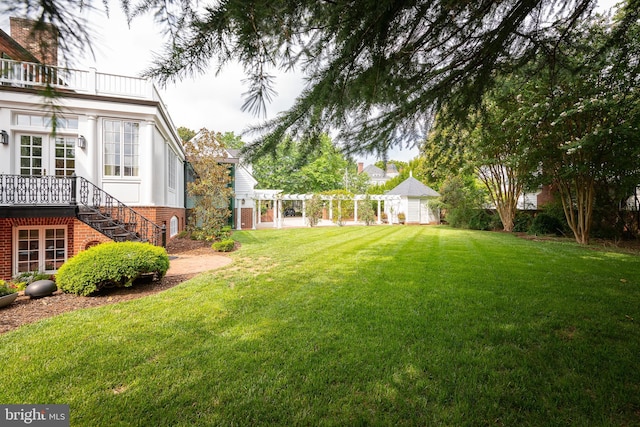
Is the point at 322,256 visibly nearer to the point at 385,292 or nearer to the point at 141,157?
the point at 385,292

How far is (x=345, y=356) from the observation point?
3021mm

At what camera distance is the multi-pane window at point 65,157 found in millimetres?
8625

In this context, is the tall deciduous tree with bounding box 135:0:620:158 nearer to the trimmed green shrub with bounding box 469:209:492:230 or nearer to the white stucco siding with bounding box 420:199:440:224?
the trimmed green shrub with bounding box 469:209:492:230

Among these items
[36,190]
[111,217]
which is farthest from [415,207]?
[36,190]

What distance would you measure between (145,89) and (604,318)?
12151mm

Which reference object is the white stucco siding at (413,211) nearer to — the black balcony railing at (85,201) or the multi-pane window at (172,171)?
the multi-pane window at (172,171)

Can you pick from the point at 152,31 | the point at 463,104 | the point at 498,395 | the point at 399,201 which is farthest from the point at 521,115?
the point at 399,201

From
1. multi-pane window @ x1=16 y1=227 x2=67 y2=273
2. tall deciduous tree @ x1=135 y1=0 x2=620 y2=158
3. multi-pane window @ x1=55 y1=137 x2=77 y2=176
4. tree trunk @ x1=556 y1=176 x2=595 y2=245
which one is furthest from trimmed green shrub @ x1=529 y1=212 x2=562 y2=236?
multi-pane window @ x1=55 y1=137 x2=77 y2=176

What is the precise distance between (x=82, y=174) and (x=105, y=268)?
5243 millimetres

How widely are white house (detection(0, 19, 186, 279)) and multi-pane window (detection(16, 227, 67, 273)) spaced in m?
0.02

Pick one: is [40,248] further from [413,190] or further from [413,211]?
[413,190]

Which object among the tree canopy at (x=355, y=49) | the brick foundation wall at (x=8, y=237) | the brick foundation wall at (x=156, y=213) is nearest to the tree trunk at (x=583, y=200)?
the tree canopy at (x=355, y=49)

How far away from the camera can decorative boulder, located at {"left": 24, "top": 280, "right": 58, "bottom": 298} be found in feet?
16.6

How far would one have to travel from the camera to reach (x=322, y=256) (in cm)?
859
